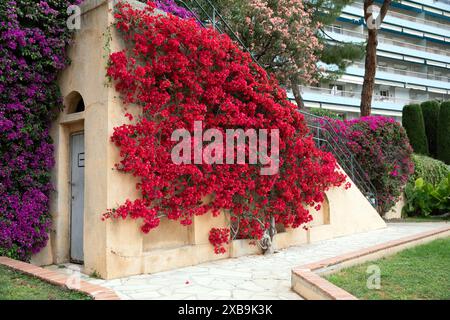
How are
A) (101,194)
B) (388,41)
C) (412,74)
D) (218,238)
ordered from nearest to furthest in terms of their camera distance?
(101,194) → (218,238) → (388,41) → (412,74)

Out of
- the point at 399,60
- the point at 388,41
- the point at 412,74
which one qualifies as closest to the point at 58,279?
the point at 388,41

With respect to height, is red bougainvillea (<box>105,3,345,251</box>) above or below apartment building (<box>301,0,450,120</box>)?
below

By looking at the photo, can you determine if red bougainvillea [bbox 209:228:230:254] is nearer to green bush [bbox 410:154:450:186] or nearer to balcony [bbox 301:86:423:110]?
green bush [bbox 410:154:450:186]

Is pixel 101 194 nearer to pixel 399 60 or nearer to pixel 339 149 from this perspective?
pixel 339 149

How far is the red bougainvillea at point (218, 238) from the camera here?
7.98 meters

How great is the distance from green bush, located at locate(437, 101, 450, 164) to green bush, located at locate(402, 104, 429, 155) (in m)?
0.68

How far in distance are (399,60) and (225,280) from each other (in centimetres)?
5099

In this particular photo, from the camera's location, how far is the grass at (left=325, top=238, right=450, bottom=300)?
530 cm

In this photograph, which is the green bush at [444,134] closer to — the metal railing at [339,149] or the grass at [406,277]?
the metal railing at [339,149]

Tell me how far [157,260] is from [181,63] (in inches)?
124

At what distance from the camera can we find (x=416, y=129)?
23.7 meters

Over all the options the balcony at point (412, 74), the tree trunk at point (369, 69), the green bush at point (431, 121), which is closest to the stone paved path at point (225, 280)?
the tree trunk at point (369, 69)

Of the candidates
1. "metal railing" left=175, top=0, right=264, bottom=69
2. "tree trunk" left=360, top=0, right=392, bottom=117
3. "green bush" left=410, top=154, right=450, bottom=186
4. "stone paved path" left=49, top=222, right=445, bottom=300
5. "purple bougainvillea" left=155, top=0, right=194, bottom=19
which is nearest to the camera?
"stone paved path" left=49, top=222, right=445, bottom=300

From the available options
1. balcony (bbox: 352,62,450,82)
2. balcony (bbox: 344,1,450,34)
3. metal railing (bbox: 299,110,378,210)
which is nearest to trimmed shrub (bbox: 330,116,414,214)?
A: metal railing (bbox: 299,110,378,210)
